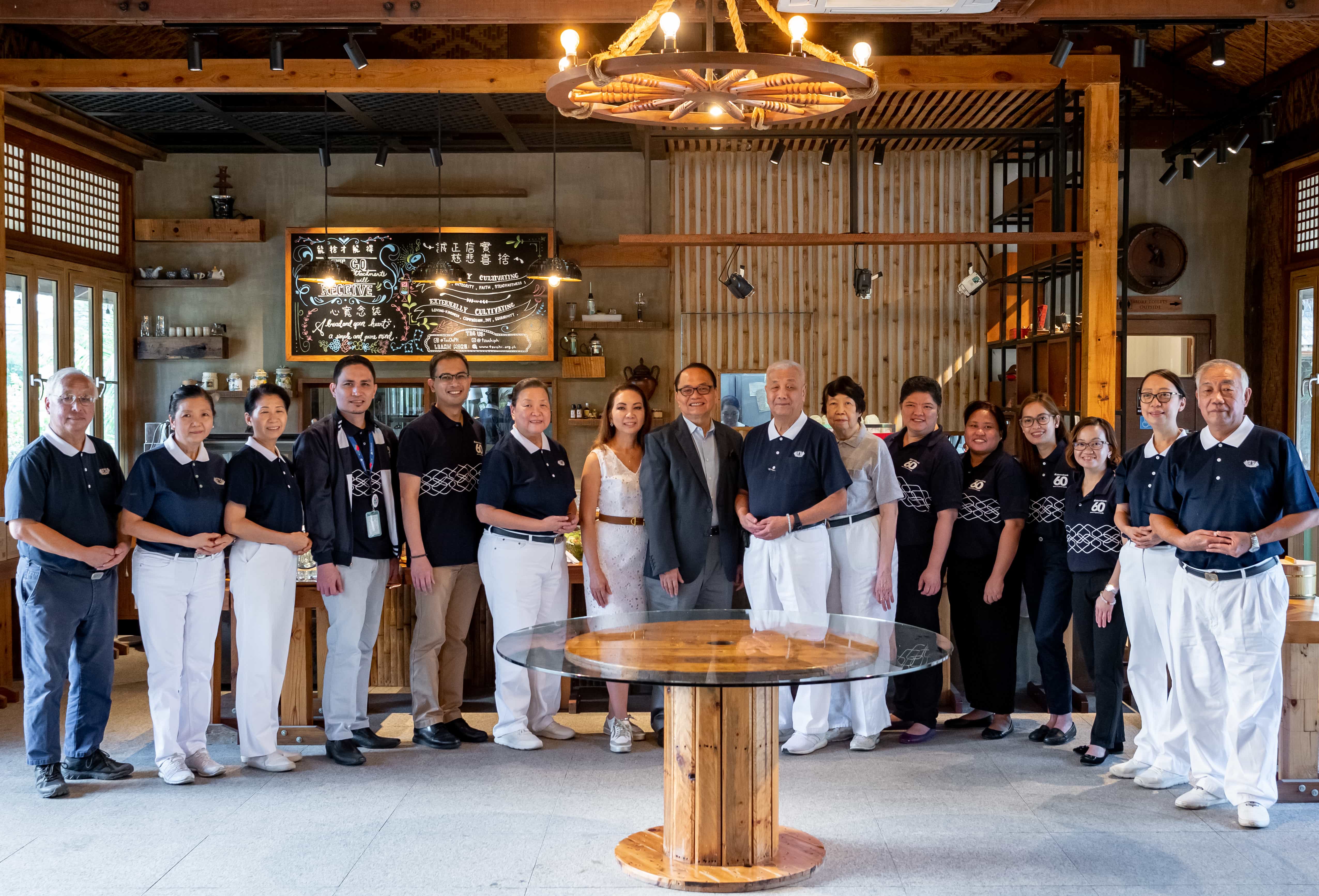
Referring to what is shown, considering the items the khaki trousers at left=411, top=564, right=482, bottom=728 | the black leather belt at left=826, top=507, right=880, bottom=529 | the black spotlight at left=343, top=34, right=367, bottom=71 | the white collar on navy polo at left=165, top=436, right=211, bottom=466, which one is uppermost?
the black spotlight at left=343, top=34, right=367, bottom=71

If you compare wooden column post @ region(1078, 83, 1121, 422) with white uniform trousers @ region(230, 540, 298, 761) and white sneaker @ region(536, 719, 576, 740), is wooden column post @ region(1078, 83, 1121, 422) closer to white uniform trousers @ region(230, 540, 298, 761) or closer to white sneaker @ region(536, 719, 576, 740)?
white sneaker @ region(536, 719, 576, 740)

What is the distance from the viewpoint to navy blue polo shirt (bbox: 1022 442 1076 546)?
193 inches

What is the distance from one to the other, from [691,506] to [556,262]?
3.55m

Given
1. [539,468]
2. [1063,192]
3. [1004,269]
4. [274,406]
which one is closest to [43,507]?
[274,406]

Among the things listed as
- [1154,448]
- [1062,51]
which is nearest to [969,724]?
[1154,448]

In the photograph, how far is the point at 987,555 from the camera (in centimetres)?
508

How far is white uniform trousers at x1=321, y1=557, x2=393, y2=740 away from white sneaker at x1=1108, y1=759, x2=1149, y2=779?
3.08m

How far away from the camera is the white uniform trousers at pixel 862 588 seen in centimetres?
490

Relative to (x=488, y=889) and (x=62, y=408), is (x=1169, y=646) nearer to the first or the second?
(x=488, y=889)

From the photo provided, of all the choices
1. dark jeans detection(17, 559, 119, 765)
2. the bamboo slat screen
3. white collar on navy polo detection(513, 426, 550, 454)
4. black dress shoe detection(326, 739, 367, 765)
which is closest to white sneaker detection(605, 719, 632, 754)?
black dress shoe detection(326, 739, 367, 765)

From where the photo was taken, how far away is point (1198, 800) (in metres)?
4.11

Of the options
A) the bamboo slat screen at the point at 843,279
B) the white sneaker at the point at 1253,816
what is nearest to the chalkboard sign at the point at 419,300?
the bamboo slat screen at the point at 843,279

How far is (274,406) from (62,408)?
76 cm

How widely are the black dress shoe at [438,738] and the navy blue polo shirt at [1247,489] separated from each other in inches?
120
